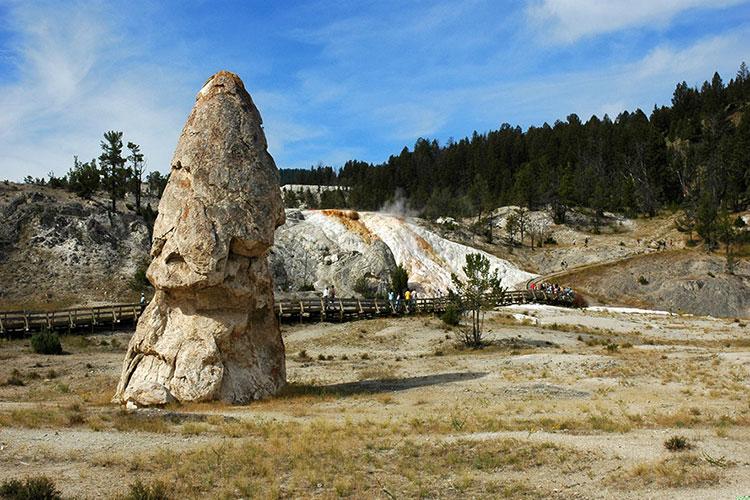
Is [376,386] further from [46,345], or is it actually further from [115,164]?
[115,164]

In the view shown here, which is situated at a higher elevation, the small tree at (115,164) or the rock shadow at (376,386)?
the small tree at (115,164)

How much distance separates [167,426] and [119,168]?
62.3 m

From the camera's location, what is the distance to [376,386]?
23.2m

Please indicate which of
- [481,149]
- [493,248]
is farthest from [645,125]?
[493,248]

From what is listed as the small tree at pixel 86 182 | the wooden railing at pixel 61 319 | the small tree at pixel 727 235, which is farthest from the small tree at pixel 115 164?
the small tree at pixel 727 235

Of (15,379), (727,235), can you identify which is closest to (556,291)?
(727,235)

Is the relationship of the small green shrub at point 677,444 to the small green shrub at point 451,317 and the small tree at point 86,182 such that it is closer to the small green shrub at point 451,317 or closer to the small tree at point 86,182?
the small green shrub at point 451,317

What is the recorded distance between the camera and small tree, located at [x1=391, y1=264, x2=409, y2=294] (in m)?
57.7

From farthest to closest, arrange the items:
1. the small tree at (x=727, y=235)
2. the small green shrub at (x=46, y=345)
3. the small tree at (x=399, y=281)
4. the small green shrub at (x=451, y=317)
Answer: the small tree at (x=727, y=235) < the small tree at (x=399, y=281) < the small green shrub at (x=451, y=317) < the small green shrub at (x=46, y=345)

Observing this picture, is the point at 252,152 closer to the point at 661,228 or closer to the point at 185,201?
the point at 185,201

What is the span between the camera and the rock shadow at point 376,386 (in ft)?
69.3

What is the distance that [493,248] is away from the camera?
255 feet

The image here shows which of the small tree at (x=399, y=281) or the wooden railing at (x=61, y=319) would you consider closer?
the wooden railing at (x=61, y=319)

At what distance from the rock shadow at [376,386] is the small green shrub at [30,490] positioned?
11145mm
